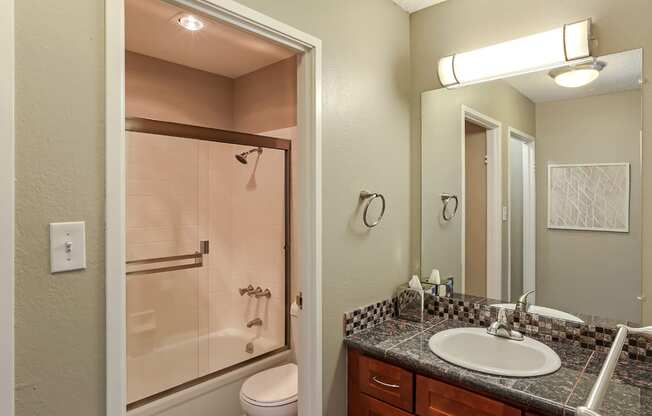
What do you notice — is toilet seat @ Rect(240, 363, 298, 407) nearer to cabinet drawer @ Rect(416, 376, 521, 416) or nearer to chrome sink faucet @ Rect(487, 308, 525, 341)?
cabinet drawer @ Rect(416, 376, 521, 416)

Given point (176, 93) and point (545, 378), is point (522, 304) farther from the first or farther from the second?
point (176, 93)

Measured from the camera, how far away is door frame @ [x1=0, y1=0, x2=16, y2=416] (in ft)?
2.73

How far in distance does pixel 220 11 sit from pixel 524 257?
5.49 feet

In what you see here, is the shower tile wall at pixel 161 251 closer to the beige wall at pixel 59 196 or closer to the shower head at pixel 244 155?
the shower head at pixel 244 155

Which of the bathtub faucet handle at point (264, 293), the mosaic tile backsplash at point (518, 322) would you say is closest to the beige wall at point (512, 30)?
the mosaic tile backsplash at point (518, 322)

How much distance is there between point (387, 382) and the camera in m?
1.58

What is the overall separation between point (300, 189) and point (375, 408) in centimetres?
99

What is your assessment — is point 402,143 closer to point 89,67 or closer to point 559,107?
point 559,107

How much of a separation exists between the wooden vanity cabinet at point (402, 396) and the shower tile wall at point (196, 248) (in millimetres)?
Answer: 1193

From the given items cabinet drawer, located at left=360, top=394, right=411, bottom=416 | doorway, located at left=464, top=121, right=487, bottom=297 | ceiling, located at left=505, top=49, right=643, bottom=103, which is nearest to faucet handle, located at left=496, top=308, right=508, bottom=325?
doorway, located at left=464, top=121, right=487, bottom=297

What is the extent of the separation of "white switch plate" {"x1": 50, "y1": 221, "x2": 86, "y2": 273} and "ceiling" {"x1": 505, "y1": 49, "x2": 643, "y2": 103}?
182 centimetres

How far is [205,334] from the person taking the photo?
2883 mm

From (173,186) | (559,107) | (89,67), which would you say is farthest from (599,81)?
(173,186)

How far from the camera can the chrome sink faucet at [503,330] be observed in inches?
64.3
